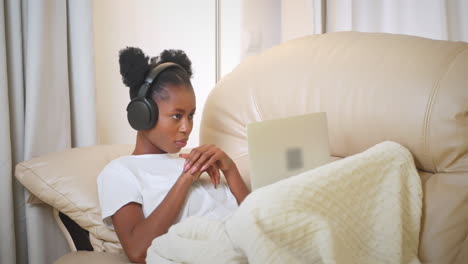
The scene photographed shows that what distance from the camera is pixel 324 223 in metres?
0.60

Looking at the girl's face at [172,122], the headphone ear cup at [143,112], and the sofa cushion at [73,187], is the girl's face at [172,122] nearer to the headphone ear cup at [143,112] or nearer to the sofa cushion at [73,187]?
the headphone ear cup at [143,112]

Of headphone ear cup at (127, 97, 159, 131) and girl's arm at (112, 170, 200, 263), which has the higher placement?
headphone ear cup at (127, 97, 159, 131)

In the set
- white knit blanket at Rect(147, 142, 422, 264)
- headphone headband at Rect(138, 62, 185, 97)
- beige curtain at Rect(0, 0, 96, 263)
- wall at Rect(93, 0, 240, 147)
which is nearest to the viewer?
white knit blanket at Rect(147, 142, 422, 264)

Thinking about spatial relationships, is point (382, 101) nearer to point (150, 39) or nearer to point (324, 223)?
point (324, 223)

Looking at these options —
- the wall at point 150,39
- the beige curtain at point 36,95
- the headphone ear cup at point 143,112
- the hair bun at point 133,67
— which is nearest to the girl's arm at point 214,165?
the headphone ear cup at point 143,112

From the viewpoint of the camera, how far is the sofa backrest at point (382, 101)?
2.80ft

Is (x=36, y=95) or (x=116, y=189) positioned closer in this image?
(x=116, y=189)

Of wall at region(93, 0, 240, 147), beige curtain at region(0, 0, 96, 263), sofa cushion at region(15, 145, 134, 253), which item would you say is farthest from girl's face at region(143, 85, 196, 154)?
wall at region(93, 0, 240, 147)

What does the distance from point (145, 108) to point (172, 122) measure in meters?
0.08

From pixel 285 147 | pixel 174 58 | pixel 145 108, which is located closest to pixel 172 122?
pixel 145 108

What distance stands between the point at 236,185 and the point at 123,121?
0.85m

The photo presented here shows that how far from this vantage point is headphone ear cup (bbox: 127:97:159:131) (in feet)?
3.23

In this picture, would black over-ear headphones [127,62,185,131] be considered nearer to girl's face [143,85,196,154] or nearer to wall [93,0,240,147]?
girl's face [143,85,196,154]

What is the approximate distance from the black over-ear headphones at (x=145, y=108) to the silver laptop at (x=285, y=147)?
320 millimetres
